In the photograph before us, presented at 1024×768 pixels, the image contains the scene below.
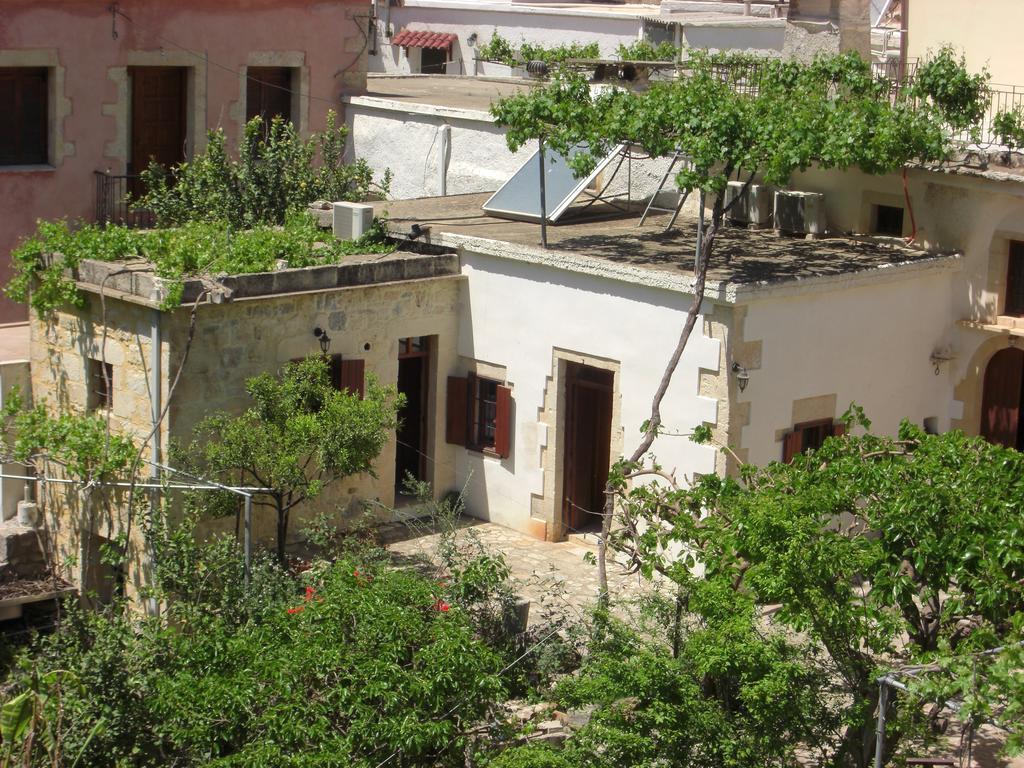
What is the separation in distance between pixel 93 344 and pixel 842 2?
434 inches

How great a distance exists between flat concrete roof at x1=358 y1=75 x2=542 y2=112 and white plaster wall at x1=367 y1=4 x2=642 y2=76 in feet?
4.97

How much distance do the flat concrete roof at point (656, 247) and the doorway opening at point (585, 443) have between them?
4.32ft

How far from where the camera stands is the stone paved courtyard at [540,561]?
617 inches

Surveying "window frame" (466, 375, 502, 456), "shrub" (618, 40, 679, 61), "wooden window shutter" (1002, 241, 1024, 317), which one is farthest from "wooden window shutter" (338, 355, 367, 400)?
"wooden window shutter" (1002, 241, 1024, 317)

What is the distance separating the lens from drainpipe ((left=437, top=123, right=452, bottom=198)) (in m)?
22.6

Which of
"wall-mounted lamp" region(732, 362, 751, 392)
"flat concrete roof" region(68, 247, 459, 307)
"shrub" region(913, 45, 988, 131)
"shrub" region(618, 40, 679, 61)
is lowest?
"wall-mounted lamp" region(732, 362, 751, 392)

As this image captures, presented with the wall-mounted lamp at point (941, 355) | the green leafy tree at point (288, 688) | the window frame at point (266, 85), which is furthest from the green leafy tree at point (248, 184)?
the green leafy tree at point (288, 688)

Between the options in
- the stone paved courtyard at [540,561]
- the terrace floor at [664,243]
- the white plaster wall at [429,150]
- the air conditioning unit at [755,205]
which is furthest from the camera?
the white plaster wall at [429,150]

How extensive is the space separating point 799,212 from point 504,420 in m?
4.21

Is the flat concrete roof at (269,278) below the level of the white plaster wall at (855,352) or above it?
above

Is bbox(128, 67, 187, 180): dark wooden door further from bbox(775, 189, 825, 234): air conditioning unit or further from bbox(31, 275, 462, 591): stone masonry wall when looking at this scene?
bbox(775, 189, 825, 234): air conditioning unit

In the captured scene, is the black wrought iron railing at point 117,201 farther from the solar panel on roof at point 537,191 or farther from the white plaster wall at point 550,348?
the white plaster wall at point 550,348

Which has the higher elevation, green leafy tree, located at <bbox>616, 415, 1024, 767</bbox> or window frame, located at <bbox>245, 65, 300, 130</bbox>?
window frame, located at <bbox>245, 65, 300, 130</bbox>

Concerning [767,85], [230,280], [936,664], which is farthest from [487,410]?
[936,664]
